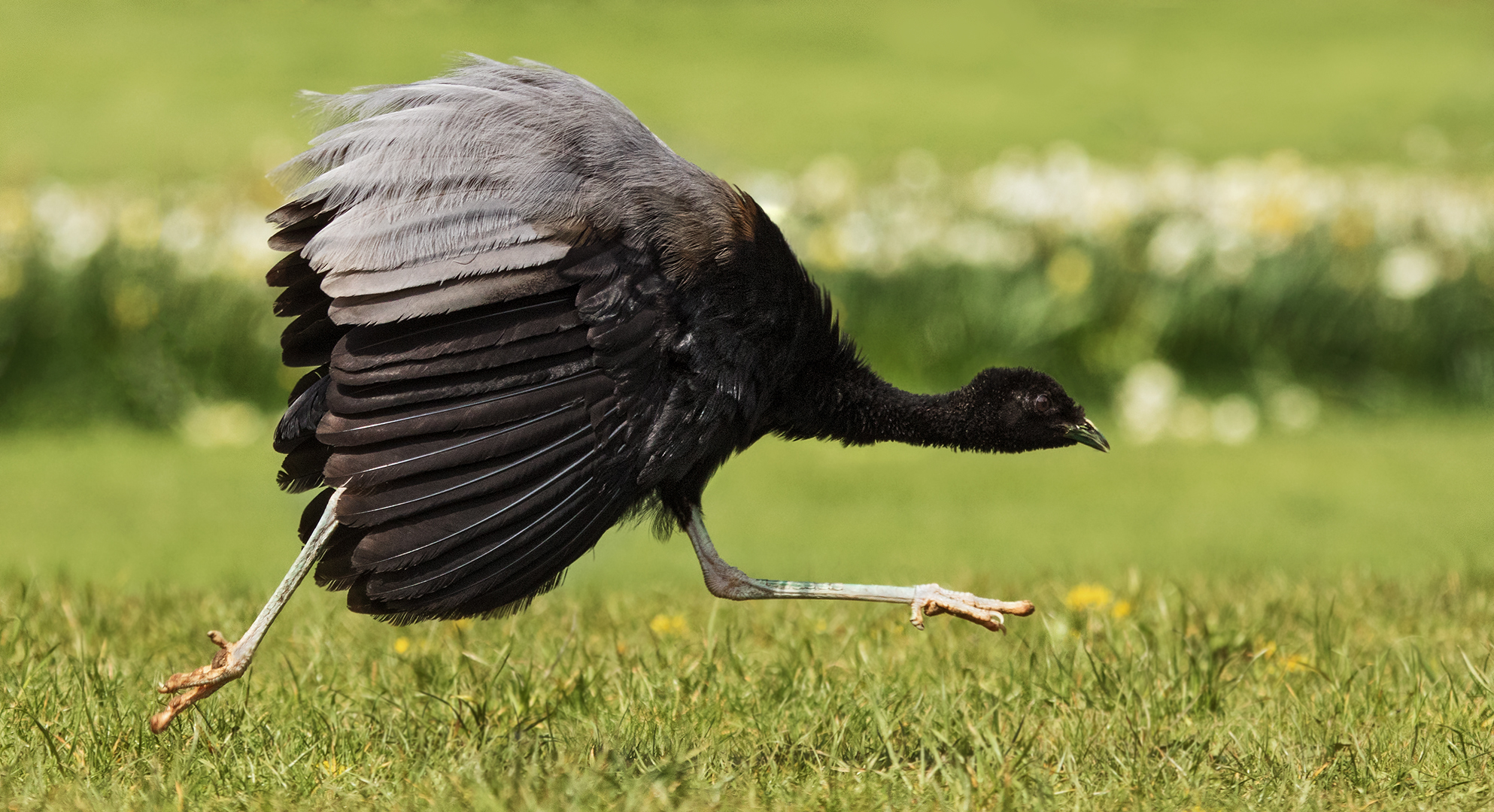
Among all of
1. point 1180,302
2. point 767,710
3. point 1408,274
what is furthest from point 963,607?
point 1408,274

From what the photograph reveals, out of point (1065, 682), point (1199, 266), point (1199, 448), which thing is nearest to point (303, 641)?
point (1065, 682)

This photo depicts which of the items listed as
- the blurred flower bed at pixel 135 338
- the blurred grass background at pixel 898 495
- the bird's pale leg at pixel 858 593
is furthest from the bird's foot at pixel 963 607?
the blurred flower bed at pixel 135 338

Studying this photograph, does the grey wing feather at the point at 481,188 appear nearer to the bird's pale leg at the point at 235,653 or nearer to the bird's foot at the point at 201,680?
the bird's pale leg at the point at 235,653

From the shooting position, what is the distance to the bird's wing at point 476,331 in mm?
3039

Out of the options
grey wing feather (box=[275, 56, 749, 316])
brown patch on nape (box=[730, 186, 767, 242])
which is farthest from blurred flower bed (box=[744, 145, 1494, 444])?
grey wing feather (box=[275, 56, 749, 316])

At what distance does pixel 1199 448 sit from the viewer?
25.0 feet

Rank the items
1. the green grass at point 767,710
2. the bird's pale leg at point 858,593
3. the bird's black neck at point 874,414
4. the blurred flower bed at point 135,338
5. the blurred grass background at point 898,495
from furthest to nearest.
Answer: the blurred flower bed at point 135,338 < the bird's black neck at point 874,414 < the bird's pale leg at point 858,593 < the blurred grass background at point 898,495 < the green grass at point 767,710

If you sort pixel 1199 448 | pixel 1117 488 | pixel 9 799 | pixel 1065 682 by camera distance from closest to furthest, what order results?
pixel 9 799
pixel 1065 682
pixel 1117 488
pixel 1199 448

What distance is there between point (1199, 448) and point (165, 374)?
5142 millimetres

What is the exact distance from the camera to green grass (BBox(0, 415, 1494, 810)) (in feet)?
9.89

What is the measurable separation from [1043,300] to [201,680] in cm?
574

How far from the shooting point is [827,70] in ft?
61.4

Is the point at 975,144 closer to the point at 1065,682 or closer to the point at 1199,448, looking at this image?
the point at 1199,448

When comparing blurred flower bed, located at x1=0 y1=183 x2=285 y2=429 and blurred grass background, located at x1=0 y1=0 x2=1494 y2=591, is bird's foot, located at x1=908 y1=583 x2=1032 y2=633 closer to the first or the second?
blurred grass background, located at x1=0 y1=0 x2=1494 y2=591
